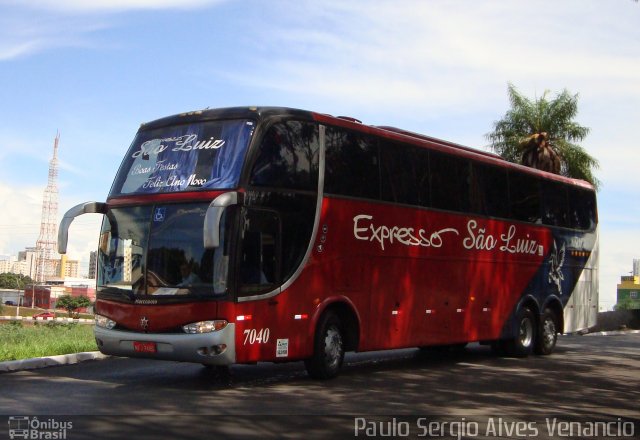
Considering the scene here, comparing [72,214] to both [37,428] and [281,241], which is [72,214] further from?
[37,428]

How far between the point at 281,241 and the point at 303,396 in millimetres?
2230

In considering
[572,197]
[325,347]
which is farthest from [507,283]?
[325,347]

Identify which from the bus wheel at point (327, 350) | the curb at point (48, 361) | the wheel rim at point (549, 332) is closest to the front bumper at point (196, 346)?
the bus wheel at point (327, 350)

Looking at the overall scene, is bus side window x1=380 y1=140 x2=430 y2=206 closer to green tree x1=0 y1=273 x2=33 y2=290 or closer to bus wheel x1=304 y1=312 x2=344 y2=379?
bus wheel x1=304 y1=312 x2=344 y2=379

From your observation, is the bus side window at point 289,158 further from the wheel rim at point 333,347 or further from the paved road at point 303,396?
the paved road at point 303,396

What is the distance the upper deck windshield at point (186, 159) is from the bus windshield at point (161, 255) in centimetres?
37

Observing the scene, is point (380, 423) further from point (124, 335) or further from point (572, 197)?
point (572, 197)

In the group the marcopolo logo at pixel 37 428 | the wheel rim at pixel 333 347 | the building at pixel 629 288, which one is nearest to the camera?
the marcopolo logo at pixel 37 428

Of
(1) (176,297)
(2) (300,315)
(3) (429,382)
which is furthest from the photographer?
(3) (429,382)

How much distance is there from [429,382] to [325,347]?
71.5 inches

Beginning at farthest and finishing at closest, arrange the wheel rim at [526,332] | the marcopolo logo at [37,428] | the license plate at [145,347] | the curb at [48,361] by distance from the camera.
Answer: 1. the wheel rim at [526,332]
2. the curb at [48,361]
3. the license plate at [145,347]
4. the marcopolo logo at [37,428]

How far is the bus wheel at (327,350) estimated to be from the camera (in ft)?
40.9

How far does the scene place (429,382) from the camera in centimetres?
1316

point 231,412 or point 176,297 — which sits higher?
point 176,297
